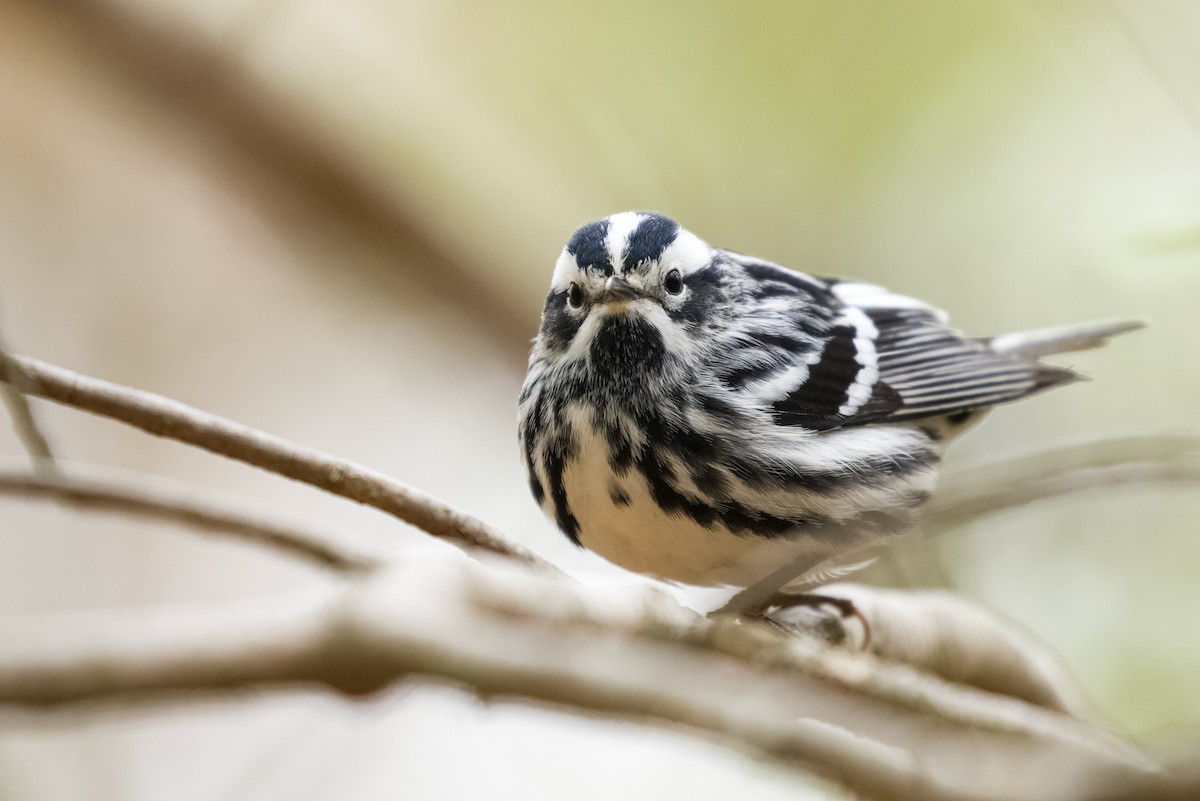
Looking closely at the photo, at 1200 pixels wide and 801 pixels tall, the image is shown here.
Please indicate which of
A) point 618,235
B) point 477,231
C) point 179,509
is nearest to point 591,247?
point 618,235

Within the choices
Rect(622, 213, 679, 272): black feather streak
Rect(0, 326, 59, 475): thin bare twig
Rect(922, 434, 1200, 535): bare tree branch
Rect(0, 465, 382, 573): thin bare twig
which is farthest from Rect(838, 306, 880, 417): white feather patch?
Rect(0, 326, 59, 475): thin bare twig

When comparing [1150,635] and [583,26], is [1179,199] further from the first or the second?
[583,26]

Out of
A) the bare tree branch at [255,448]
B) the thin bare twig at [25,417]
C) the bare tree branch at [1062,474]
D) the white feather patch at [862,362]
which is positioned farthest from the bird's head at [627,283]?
the thin bare twig at [25,417]

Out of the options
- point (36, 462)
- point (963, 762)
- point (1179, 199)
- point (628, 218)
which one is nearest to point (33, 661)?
point (36, 462)

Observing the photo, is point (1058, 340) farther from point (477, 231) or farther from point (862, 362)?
point (477, 231)

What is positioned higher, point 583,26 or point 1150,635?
point 583,26

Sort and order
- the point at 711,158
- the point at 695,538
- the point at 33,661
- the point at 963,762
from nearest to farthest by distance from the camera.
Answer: the point at 33,661 < the point at 963,762 < the point at 695,538 < the point at 711,158
